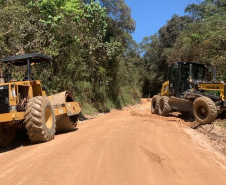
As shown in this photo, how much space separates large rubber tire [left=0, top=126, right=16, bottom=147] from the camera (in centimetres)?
803

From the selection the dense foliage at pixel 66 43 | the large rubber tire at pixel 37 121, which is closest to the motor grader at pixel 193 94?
the dense foliage at pixel 66 43

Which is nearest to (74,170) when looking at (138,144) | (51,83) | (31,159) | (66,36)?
(31,159)

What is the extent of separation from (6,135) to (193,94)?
811cm

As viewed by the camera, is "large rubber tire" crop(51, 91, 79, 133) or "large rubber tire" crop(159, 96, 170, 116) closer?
"large rubber tire" crop(51, 91, 79, 133)

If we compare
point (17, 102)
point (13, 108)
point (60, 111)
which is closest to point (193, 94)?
point (60, 111)

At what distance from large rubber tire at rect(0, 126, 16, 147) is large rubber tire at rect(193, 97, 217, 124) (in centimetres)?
719

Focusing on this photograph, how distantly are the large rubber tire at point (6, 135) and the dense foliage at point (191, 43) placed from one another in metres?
12.9

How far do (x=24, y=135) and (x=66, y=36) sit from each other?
7.93 metres

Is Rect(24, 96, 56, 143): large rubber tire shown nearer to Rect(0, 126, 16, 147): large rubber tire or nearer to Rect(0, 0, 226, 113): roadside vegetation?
Rect(0, 126, 16, 147): large rubber tire

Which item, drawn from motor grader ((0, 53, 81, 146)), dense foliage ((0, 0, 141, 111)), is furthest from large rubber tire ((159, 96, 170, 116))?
motor grader ((0, 53, 81, 146))

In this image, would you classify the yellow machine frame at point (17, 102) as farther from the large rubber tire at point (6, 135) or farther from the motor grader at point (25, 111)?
the large rubber tire at point (6, 135)

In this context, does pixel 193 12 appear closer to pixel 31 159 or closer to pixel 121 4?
pixel 121 4

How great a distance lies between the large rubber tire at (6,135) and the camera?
8.03 metres

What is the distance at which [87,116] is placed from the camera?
17469 millimetres
